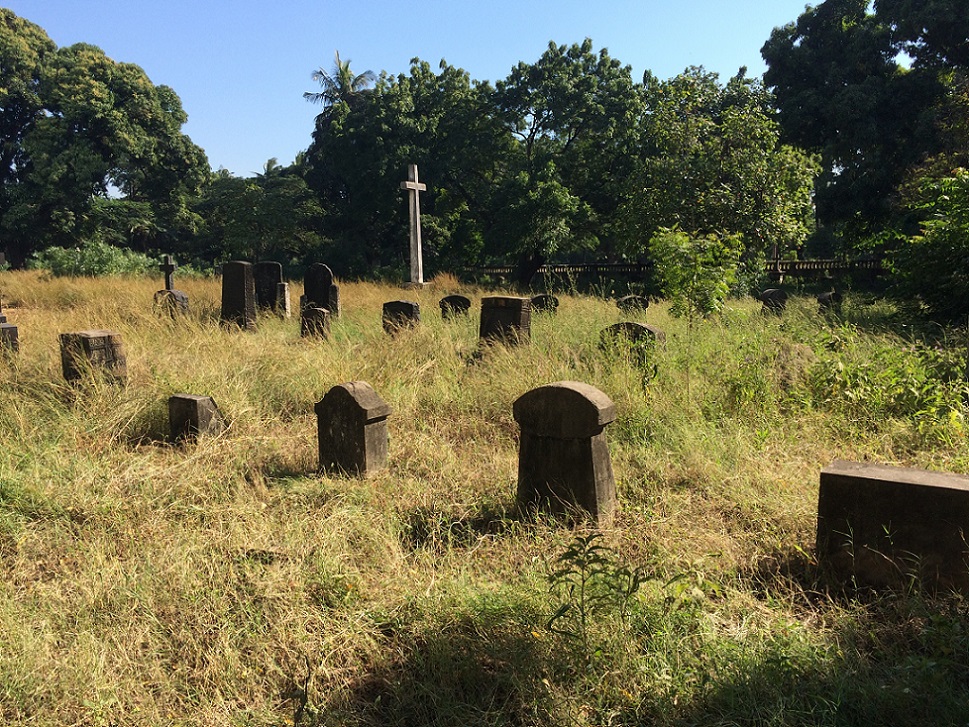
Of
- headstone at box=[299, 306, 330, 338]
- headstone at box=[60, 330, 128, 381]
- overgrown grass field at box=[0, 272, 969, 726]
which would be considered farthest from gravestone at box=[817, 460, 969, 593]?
headstone at box=[299, 306, 330, 338]

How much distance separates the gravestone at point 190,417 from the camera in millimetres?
4988

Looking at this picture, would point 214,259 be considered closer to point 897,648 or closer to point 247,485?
point 247,485

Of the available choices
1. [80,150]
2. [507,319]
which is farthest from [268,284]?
[80,150]

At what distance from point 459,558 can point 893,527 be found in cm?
195

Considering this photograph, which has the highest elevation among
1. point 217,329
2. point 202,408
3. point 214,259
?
point 214,259

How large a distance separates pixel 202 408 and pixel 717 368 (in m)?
4.33

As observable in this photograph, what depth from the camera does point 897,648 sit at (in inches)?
94.3

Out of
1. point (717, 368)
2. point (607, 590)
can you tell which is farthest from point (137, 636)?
point (717, 368)

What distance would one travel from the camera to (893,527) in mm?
2787

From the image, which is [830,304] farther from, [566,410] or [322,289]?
[566,410]

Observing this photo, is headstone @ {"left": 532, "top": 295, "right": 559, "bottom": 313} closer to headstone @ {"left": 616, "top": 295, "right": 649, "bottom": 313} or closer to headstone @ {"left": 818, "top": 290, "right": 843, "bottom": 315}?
headstone @ {"left": 616, "top": 295, "right": 649, "bottom": 313}

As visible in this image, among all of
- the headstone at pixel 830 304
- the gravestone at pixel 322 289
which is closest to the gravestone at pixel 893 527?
the headstone at pixel 830 304

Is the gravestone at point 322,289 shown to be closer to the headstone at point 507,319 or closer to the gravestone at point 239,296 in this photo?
the gravestone at point 239,296

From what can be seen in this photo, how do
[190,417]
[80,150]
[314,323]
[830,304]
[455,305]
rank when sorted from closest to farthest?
[190,417] → [314,323] → [455,305] → [830,304] → [80,150]
